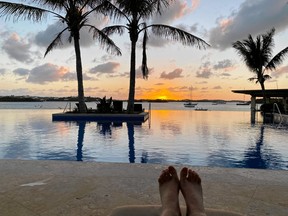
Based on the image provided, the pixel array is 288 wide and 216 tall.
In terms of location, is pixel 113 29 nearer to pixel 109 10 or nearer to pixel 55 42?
pixel 109 10

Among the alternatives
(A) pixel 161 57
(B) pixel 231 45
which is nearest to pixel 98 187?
(A) pixel 161 57

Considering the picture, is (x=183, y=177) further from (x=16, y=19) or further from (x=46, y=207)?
(x=16, y=19)

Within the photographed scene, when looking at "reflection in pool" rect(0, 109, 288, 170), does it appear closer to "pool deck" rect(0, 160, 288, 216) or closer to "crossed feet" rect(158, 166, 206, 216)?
"pool deck" rect(0, 160, 288, 216)

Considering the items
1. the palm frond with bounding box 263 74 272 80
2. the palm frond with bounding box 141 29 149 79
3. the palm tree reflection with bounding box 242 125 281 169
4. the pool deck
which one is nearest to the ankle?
the pool deck

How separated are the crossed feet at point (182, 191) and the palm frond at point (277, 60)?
74.6 ft

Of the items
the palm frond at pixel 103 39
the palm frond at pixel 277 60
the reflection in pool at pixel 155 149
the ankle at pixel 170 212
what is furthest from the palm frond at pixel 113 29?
the ankle at pixel 170 212

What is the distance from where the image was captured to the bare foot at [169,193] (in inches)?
73.7

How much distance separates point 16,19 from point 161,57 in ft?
30.4

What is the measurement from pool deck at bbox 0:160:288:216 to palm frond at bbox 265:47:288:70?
69.5 feet

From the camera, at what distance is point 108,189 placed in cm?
299

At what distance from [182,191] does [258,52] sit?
24625mm

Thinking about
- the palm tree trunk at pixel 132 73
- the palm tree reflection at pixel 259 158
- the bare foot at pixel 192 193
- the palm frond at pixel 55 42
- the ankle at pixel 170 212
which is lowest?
the palm tree reflection at pixel 259 158

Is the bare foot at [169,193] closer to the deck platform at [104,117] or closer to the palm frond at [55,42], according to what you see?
the deck platform at [104,117]

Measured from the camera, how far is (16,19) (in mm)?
13688
